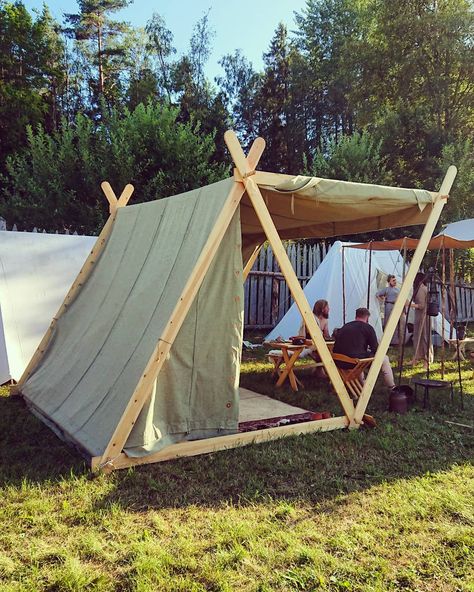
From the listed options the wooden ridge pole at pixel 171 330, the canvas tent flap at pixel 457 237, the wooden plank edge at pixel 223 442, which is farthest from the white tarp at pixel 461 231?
the wooden ridge pole at pixel 171 330

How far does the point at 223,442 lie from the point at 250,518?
1.10m

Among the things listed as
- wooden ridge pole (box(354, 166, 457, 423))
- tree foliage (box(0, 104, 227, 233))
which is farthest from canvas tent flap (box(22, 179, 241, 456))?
tree foliage (box(0, 104, 227, 233))

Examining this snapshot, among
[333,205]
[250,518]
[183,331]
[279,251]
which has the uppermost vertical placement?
[333,205]

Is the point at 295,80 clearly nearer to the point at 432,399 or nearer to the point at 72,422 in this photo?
the point at 432,399

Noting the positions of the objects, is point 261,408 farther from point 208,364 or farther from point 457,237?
point 457,237

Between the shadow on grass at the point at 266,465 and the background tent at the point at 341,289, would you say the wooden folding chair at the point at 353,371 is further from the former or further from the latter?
the background tent at the point at 341,289

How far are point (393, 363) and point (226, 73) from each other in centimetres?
2743

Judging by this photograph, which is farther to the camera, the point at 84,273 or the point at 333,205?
the point at 84,273

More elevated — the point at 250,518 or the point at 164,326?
the point at 164,326

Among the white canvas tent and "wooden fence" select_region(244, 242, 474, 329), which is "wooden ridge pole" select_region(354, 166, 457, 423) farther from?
"wooden fence" select_region(244, 242, 474, 329)

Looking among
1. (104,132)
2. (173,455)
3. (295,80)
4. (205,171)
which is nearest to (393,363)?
(173,455)

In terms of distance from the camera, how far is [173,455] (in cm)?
386

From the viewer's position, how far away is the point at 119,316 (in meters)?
4.74

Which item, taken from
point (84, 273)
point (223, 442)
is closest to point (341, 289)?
point (84, 273)
